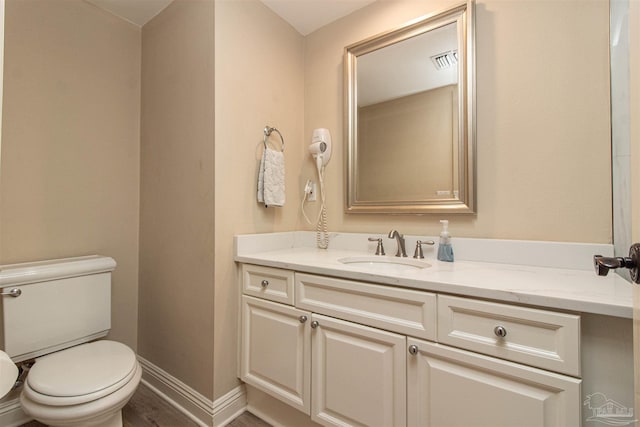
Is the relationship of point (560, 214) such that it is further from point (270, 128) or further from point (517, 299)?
point (270, 128)

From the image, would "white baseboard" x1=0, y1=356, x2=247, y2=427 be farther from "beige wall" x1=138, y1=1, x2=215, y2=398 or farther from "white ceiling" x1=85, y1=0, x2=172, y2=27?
"white ceiling" x1=85, y1=0, x2=172, y2=27

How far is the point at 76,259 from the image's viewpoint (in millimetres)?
1490

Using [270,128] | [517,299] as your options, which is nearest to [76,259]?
[270,128]

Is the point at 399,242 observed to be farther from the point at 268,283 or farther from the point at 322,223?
the point at 268,283

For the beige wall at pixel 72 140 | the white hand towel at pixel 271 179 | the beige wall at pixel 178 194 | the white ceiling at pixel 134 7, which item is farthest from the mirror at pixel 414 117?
the beige wall at pixel 72 140

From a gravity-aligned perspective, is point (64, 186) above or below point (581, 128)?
below

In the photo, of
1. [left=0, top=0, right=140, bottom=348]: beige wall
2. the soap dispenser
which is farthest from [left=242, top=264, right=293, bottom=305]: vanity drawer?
[left=0, top=0, right=140, bottom=348]: beige wall

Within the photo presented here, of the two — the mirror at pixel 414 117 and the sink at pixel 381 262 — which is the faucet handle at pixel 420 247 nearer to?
the sink at pixel 381 262

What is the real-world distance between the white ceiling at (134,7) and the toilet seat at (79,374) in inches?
75.2

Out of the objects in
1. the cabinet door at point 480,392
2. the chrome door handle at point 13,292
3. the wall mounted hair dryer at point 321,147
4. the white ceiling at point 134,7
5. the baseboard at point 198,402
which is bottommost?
the baseboard at point 198,402

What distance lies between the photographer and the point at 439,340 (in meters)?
0.87

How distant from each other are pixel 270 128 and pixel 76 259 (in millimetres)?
1272

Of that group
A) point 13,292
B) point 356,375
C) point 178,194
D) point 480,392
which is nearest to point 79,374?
point 13,292

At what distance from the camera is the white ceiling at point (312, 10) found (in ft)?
5.29
